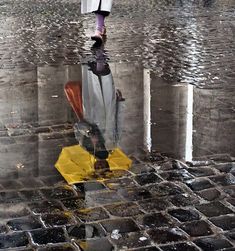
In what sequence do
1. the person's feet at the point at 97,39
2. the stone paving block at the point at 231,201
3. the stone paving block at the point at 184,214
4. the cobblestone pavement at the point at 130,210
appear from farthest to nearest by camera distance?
the person's feet at the point at 97,39 → the stone paving block at the point at 231,201 → the stone paving block at the point at 184,214 → the cobblestone pavement at the point at 130,210

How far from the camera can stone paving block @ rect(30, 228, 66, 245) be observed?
448 cm

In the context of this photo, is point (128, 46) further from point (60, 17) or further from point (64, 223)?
point (64, 223)

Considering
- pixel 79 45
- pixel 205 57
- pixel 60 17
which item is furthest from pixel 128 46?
pixel 60 17

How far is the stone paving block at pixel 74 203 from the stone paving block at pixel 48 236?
0.41 m

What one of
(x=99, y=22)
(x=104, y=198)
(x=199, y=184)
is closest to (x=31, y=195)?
(x=104, y=198)

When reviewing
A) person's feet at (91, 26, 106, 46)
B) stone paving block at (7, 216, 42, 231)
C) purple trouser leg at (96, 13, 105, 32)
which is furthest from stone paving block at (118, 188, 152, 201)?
purple trouser leg at (96, 13, 105, 32)

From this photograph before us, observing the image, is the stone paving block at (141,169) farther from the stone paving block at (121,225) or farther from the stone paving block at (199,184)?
the stone paving block at (121,225)

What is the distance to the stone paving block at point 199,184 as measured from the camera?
5.42 m

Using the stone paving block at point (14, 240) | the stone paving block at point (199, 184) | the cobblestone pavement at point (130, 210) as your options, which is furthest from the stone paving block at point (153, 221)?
the stone paving block at point (14, 240)

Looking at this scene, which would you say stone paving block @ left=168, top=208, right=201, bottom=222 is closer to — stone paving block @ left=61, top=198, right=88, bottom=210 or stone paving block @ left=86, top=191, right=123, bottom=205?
stone paving block @ left=86, top=191, right=123, bottom=205

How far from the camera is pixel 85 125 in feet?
23.0

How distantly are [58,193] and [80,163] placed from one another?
71 centimetres

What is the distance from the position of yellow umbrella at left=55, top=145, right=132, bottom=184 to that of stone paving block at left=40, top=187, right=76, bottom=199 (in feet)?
0.58

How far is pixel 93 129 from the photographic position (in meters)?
6.84
